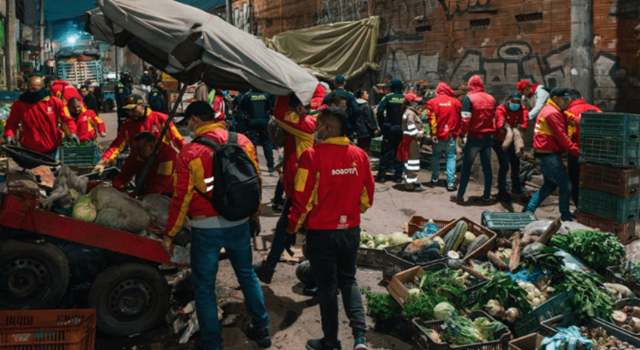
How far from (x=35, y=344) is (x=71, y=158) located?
690 centimetres

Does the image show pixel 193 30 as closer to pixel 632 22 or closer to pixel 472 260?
pixel 472 260

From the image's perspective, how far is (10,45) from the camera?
1805 cm

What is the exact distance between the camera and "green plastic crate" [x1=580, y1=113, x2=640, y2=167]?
7.77 m

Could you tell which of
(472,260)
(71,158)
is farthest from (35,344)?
(71,158)

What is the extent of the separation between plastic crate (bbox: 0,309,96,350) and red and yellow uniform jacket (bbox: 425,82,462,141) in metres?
8.52

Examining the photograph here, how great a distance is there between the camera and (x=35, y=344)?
4227 mm

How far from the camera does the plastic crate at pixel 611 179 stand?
25.7 feet

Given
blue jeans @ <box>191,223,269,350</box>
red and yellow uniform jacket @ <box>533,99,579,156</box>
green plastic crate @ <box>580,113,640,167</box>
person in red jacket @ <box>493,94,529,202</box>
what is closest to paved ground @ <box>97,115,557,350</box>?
blue jeans @ <box>191,223,269,350</box>

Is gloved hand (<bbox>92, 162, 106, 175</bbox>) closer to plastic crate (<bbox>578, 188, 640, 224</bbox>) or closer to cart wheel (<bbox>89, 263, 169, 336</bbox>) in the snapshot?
cart wheel (<bbox>89, 263, 169, 336</bbox>)

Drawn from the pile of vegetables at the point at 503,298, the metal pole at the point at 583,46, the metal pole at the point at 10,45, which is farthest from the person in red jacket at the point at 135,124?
the metal pole at the point at 10,45

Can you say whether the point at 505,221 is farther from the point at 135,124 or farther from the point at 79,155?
the point at 79,155

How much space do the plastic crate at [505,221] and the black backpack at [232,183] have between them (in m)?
3.70

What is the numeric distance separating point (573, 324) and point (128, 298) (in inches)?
157

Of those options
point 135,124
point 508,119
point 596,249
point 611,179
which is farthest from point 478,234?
point 135,124
